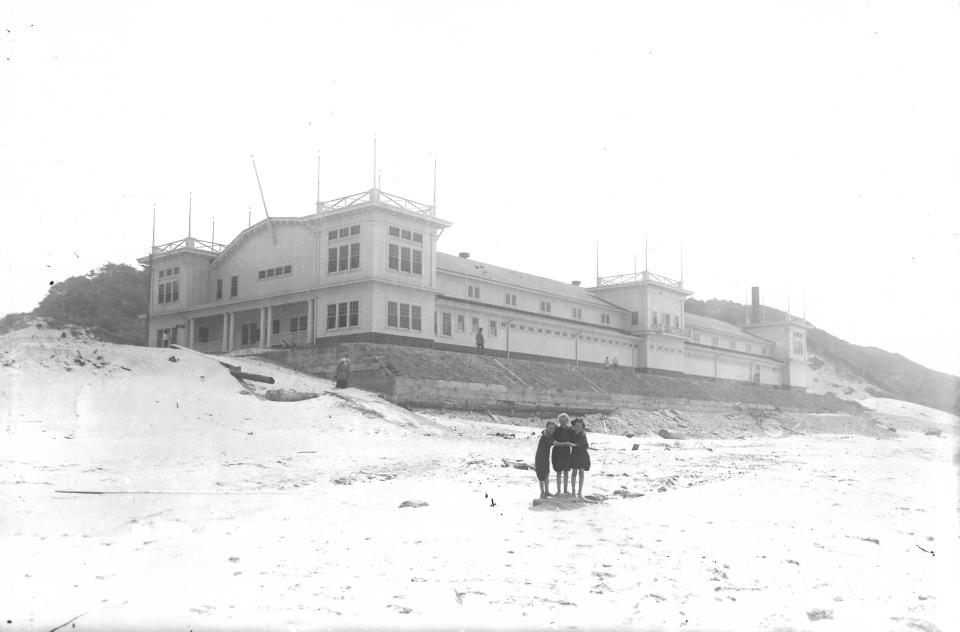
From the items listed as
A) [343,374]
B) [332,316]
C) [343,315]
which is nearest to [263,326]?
[332,316]

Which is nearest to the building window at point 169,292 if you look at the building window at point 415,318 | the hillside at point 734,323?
the hillside at point 734,323

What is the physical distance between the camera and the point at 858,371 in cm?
10719

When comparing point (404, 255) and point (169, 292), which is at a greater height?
point (404, 255)

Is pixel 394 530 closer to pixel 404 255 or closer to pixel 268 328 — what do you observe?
pixel 404 255

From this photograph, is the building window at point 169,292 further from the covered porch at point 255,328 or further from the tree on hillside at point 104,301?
the tree on hillside at point 104,301

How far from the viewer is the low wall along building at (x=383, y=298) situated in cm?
4062

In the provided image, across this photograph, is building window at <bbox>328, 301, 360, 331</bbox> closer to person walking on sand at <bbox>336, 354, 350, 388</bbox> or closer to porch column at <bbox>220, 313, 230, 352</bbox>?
porch column at <bbox>220, 313, 230, 352</bbox>

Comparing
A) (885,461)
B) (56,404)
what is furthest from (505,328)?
(56,404)

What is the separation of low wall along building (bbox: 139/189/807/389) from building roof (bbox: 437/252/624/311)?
0.57ft

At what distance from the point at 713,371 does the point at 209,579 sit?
6641 cm

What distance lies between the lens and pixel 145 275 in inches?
2936

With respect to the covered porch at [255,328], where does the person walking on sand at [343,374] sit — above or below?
below

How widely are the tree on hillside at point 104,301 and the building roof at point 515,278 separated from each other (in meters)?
26.6

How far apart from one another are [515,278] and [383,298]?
55.3 ft
